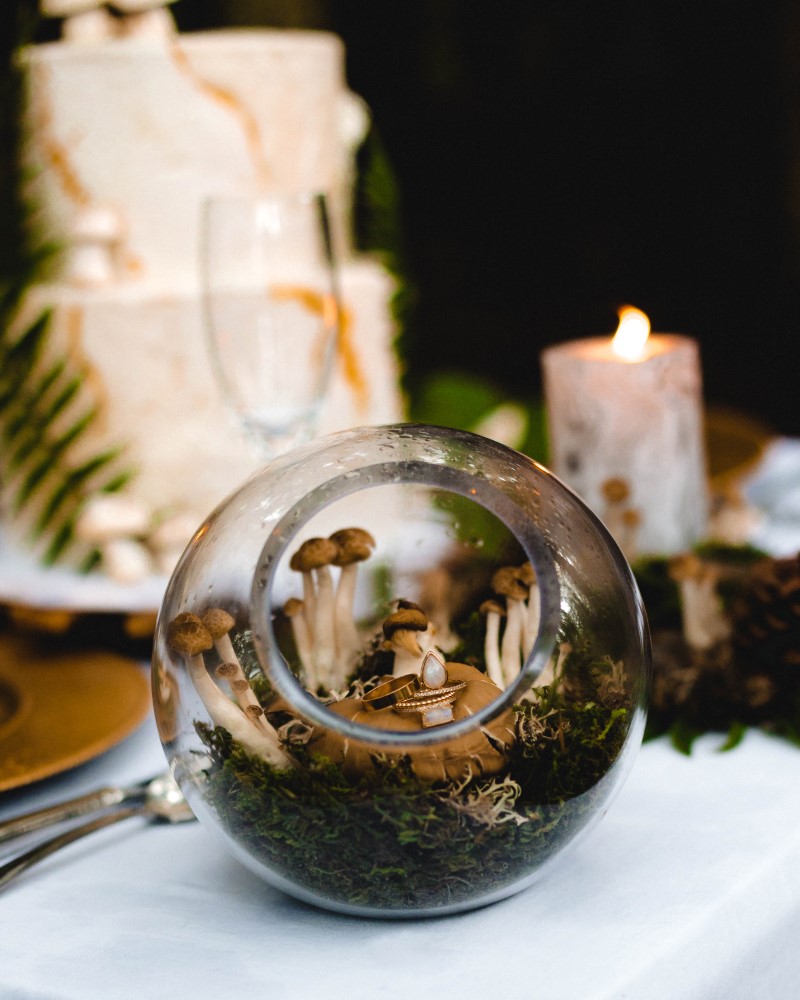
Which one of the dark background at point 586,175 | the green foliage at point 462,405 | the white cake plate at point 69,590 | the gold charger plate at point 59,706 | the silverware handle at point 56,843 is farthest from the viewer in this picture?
the dark background at point 586,175

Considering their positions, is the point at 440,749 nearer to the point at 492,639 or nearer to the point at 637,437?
the point at 492,639

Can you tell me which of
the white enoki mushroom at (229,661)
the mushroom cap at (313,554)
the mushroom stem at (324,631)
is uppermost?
the mushroom cap at (313,554)

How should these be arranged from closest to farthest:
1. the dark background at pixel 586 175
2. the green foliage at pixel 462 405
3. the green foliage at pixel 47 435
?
the green foliage at pixel 47 435 → the green foliage at pixel 462 405 → the dark background at pixel 586 175

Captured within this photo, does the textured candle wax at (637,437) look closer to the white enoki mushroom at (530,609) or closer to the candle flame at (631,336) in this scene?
the candle flame at (631,336)

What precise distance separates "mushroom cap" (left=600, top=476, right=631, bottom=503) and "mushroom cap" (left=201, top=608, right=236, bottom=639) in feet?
1.63

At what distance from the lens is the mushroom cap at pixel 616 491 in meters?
0.91

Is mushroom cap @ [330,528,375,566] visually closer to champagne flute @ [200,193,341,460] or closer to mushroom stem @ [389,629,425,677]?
mushroom stem @ [389,629,425,677]

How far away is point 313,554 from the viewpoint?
1.75ft

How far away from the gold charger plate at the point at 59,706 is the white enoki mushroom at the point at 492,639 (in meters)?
0.28

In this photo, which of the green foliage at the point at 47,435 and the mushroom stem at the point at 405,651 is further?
the green foliage at the point at 47,435

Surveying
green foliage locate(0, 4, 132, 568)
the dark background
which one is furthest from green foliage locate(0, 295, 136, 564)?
the dark background

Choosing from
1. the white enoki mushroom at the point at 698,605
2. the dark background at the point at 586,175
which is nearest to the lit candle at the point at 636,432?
the white enoki mushroom at the point at 698,605

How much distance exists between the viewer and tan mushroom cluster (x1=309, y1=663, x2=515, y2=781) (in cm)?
45

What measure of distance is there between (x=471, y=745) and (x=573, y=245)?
3.48m
